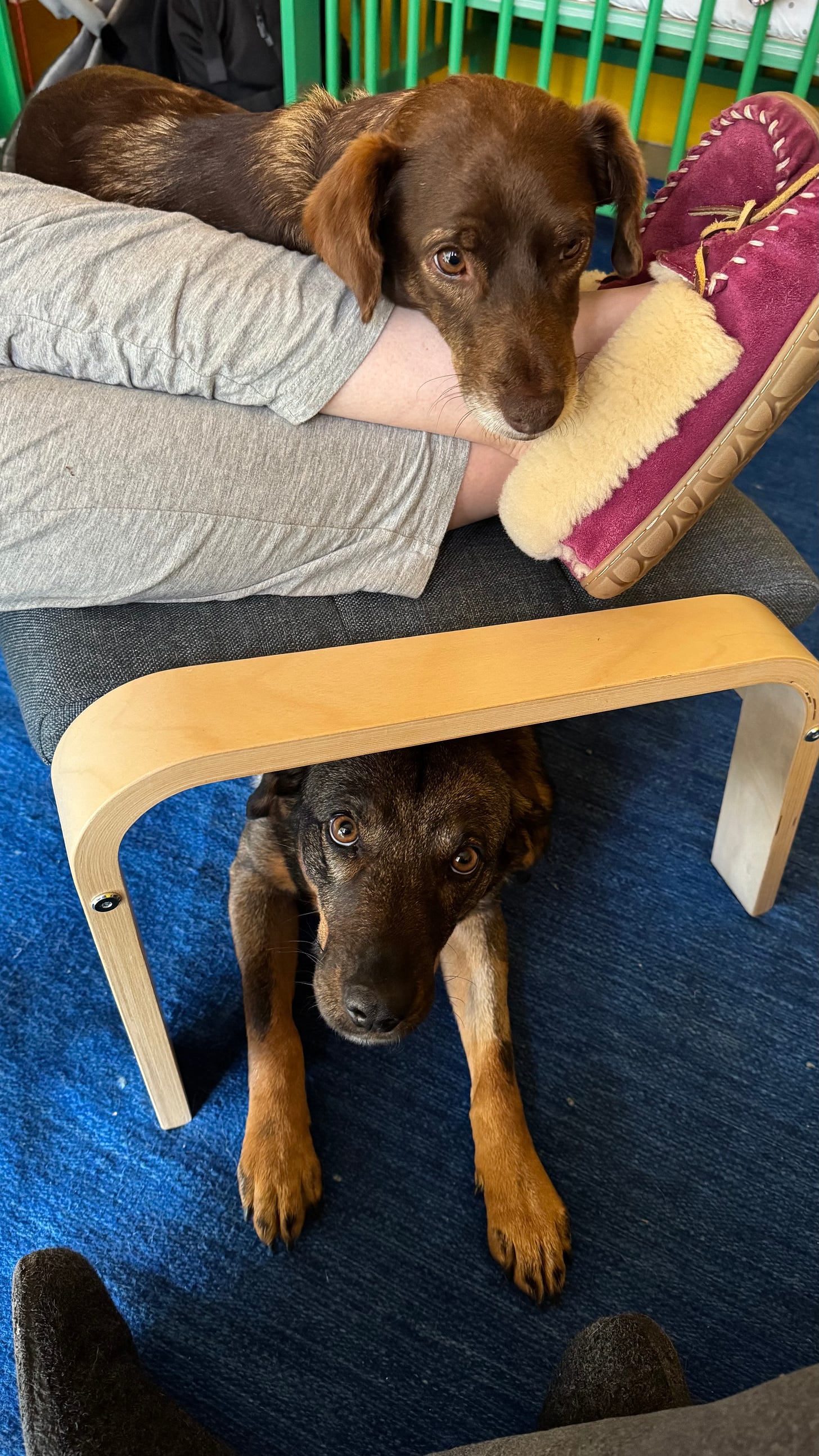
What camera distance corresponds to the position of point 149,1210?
144 cm

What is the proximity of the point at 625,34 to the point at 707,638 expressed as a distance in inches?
116

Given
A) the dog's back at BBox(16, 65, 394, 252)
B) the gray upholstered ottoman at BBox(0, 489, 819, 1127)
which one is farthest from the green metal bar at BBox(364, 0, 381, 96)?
the gray upholstered ottoman at BBox(0, 489, 819, 1127)

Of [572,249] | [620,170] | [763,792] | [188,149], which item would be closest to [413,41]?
[188,149]

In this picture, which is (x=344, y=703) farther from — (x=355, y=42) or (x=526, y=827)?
(x=355, y=42)

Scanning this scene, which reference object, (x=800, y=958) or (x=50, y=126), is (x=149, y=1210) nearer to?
(x=800, y=958)

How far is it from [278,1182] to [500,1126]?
0.33 m

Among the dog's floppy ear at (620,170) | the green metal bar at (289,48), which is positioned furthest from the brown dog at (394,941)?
the green metal bar at (289,48)

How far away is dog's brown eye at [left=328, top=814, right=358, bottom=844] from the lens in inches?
55.2

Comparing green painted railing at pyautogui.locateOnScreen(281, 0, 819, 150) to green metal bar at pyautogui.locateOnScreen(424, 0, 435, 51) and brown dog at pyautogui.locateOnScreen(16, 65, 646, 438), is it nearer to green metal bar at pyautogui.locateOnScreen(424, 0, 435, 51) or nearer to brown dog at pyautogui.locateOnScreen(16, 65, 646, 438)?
green metal bar at pyautogui.locateOnScreen(424, 0, 435, 51)

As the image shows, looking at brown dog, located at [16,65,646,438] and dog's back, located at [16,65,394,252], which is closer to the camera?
brown dog, located at [16,65,646,438]

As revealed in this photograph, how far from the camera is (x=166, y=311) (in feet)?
4.39

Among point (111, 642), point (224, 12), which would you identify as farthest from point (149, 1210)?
point (224, 12)

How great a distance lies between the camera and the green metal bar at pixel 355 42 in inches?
132

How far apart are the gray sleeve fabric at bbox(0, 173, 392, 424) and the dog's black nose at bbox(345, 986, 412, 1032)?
0.81 metres
